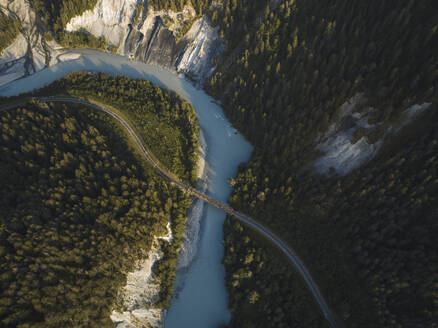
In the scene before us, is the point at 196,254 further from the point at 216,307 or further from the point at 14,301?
the point at 14,301

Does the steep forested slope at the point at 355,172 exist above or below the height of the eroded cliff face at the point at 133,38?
below

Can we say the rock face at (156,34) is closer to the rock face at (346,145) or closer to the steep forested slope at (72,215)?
A: the steep forested slope at (72,215)

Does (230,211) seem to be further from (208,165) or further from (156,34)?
(156,34)

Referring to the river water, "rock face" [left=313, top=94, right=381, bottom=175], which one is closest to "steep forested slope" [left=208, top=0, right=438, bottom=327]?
"rock face" [left=313, top=94, right=381, bottom=175]

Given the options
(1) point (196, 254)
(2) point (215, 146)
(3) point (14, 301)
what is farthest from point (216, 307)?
(2) point (215, 146)

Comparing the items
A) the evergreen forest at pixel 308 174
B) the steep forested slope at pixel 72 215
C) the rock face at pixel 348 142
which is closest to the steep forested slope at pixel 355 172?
the evergreen forest at pixel 308 174

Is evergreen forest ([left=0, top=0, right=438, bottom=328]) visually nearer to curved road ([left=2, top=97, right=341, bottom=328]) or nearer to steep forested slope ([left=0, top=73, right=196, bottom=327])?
steep forested slope ([left=0, top=73, right=196, bottom=327])
